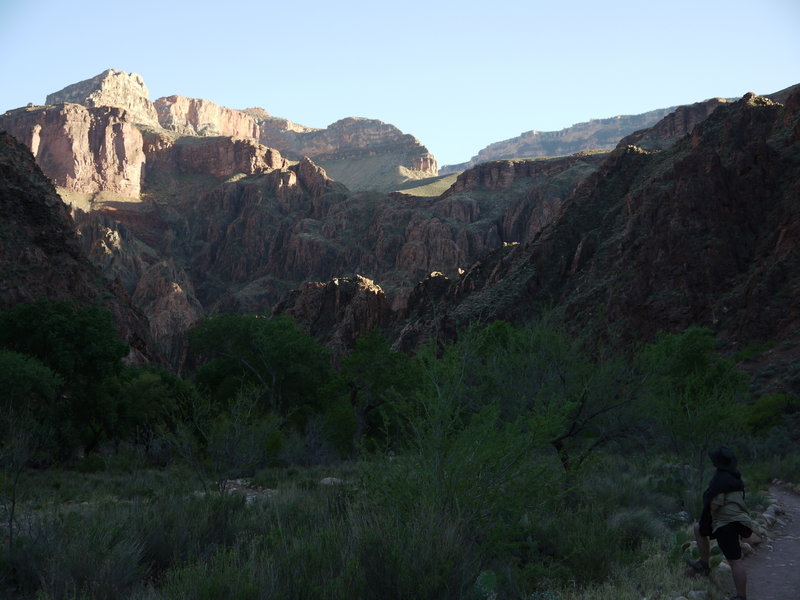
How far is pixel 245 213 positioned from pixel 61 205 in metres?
115

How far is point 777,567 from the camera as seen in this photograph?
9.44m

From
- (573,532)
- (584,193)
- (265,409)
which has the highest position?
(584,193)

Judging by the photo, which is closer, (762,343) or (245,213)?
(762,343)

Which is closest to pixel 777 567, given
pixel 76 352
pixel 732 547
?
pixel 732 547

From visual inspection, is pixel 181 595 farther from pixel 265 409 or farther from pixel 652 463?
pixel 265 409

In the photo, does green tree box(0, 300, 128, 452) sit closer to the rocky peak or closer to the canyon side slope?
the canyon side slope

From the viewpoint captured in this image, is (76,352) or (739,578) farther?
(76,352)

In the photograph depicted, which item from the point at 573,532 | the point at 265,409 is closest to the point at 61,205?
the point at 265,409

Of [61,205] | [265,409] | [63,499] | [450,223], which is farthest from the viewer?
[450,223]

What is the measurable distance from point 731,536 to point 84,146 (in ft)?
636

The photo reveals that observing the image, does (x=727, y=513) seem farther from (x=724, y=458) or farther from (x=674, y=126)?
(x=674, y=126)

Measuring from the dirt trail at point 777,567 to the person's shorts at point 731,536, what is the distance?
2.97ft

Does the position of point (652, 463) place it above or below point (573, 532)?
below

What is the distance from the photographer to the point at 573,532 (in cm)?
998
